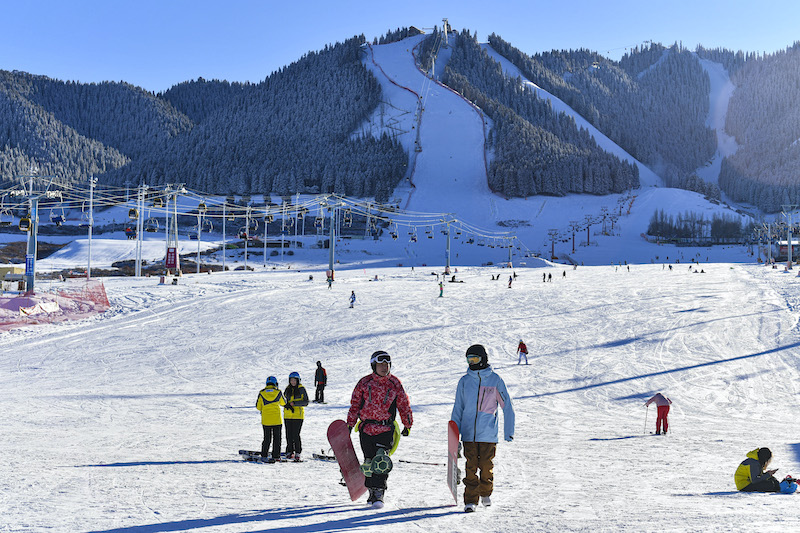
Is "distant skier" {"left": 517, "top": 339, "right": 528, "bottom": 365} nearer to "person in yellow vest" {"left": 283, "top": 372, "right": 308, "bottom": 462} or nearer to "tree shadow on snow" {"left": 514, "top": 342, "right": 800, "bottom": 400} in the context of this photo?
"tree shadow on snow" {"left": 514, "top": 342, "right": 800, "bottom": 400}

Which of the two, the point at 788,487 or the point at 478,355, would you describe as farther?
the point at 788,487

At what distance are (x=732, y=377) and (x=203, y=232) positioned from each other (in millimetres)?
94728

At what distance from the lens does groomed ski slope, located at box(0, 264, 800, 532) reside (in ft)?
20.6

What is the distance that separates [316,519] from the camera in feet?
19.8

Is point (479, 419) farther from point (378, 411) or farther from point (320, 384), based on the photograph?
point (320, 384)

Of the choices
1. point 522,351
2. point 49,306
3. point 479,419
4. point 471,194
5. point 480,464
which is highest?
point 471,194

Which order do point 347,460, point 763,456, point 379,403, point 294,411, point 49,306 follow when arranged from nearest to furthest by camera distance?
point 379,403 → point 347,460 → point 763,456 → point 294,411 → point 49,306

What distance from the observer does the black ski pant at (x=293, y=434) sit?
351 inches

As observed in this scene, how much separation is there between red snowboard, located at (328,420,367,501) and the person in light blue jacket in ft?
3.42

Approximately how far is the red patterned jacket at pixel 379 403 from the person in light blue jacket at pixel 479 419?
0.54 m

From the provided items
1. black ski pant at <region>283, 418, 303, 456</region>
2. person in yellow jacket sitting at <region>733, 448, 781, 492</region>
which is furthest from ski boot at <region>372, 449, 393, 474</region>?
person in yellow jacket sitting at <region>733, 448, 781, 492</region>

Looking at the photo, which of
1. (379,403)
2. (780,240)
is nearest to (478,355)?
(379,403)

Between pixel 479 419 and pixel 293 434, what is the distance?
11.1 ft

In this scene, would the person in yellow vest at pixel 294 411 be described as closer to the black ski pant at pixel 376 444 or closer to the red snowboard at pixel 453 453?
the black ski pant at pixel 376 444
